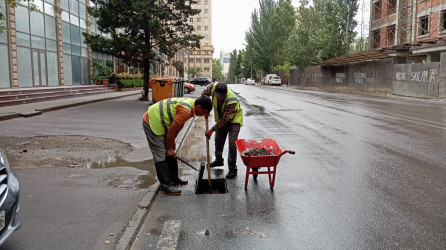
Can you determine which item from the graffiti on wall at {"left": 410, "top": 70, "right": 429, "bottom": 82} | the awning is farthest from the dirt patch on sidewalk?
the awning

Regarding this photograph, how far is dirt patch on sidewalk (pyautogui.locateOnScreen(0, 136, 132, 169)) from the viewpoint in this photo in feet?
23.1

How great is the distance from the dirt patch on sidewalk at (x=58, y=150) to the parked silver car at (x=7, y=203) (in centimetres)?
355

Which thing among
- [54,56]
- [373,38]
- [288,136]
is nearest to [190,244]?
[288,136]

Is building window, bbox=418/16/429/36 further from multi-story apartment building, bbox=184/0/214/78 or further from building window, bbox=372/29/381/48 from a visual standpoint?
multi-story apartment building, bbox=184/0/214/78

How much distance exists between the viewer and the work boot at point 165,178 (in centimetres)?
535

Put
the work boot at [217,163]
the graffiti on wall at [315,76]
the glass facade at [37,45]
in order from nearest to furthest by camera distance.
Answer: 1. the work boot at [217,163]
2. the glass facade at [37,45]
3. the graffiti on wall at [315,76]

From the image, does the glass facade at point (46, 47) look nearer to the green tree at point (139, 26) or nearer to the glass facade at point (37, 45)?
the glass facade at point (37, 45)

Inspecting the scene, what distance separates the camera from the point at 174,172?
230 inches

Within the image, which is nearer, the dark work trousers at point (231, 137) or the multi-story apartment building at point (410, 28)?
the dark work trousers at point (231, 137)

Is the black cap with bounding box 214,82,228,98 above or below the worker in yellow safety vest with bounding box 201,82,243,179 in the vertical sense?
above

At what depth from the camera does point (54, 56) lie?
26219 mm

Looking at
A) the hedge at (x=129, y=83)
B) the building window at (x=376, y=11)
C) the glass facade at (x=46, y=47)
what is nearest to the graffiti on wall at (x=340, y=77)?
the building window at (x=376, y=11)

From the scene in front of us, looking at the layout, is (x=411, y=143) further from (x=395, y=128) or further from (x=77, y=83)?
(x=77, y=83)

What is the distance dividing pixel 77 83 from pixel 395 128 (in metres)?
24.9
